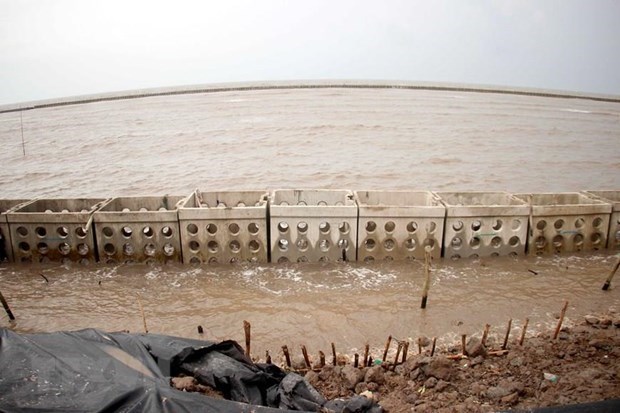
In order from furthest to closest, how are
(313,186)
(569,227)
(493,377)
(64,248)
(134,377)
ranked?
1. (313,186)
2. (569,227)
3. (64,248)
4. (493,377)
5. (134,377)

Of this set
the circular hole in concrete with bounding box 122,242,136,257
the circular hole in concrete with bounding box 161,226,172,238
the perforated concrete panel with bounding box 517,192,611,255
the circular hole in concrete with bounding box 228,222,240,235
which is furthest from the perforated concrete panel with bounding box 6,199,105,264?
the perforated concrete panel with bounding box 517,192,611,255

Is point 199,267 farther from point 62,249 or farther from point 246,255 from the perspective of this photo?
point 62,249

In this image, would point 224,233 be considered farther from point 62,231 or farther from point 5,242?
point 5,242

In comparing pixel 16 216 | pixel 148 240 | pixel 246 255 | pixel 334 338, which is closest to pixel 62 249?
pixel 16 216

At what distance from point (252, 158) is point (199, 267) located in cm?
1464

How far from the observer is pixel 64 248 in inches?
401

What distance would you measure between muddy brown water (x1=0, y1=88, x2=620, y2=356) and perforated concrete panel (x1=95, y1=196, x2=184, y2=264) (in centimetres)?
36

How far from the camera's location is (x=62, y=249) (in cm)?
1017

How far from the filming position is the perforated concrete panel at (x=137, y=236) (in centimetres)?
970

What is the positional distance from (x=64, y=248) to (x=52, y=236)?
420 millimetres

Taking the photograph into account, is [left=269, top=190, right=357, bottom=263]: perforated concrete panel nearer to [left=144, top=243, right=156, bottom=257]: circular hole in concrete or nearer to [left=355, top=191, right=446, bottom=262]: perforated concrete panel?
[left=355, top=191, right=446, bottom=262]: perforated concrete panel

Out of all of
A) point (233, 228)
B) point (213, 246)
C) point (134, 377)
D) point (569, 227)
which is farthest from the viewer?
point (569, 227)

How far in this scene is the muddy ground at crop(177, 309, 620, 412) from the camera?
5086mm

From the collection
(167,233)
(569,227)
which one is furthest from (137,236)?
(569,227)
